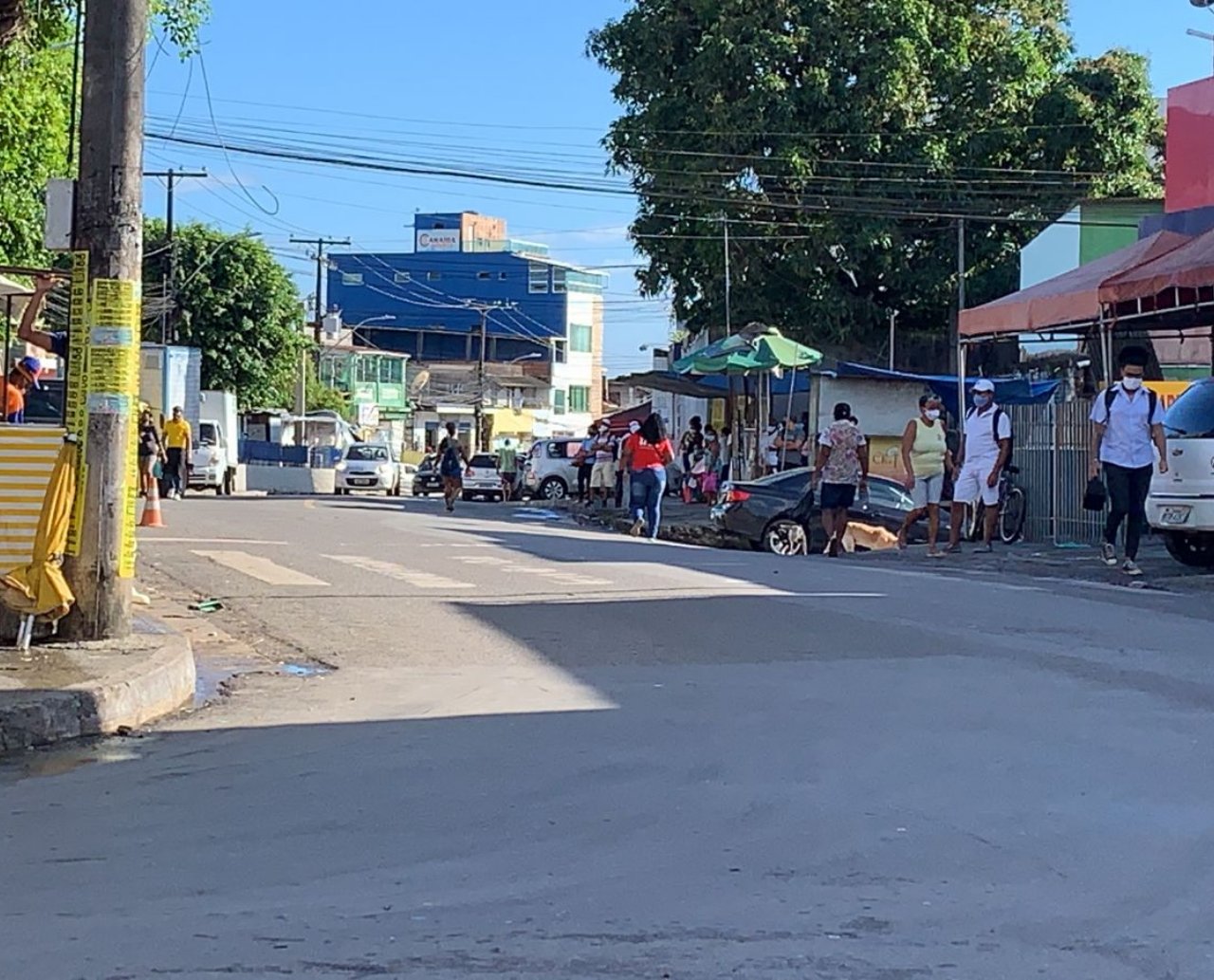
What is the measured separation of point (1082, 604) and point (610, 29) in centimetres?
3101

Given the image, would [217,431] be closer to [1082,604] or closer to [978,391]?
[978,391]

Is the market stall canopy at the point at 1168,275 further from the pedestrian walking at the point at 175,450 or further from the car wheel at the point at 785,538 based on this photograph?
the pedestrian walking at the point at 175,450

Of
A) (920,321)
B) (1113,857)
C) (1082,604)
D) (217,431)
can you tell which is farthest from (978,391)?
(217,431)

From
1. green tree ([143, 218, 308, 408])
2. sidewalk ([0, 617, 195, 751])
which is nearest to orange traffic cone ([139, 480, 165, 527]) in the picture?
sidewalk ([0, 617, 195, 751])

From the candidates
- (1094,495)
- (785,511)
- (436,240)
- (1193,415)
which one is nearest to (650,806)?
(1193,415)

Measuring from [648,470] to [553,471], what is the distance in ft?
74.9

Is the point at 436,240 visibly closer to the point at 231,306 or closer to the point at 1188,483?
the point at 231,306

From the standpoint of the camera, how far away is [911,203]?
127 ft

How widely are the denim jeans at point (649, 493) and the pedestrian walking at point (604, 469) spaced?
13431 mm

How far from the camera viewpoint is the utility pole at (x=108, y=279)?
940cm

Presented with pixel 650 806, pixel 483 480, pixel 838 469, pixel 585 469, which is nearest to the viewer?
pixel 650 806

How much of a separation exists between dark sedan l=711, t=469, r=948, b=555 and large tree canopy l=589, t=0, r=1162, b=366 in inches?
693

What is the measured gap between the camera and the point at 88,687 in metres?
8.18

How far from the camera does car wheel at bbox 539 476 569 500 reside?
44.8m
